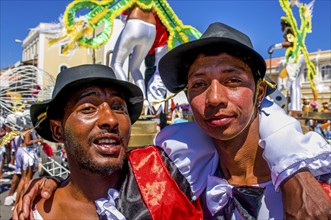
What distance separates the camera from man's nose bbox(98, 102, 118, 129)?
70.3 inches

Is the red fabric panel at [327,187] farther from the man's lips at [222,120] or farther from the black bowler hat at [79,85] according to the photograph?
the black bowler hat at [79,85]

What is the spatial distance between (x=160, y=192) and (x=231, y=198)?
1.14ft

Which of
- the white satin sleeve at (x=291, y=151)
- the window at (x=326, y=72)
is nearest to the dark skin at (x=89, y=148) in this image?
the white satin sleeve at (x=291, y=151)

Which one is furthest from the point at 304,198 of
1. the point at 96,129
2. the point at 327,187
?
the point at 96,129

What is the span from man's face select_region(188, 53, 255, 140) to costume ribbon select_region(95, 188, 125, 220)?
59 centimetres

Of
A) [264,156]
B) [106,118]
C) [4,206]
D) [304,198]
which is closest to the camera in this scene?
[304,198]

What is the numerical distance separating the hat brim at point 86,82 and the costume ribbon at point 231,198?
2.19 ft

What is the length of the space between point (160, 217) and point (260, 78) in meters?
0.85

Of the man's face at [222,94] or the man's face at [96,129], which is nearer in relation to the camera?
the man's face at [222,94]

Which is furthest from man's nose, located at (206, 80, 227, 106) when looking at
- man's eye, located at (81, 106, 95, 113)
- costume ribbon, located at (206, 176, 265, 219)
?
man's eye, located at (81, 106, 95, 113)

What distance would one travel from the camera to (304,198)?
53.1 inches

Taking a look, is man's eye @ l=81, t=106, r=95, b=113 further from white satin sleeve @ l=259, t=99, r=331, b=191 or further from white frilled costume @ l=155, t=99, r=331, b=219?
white satin sleeve @ l=259, t=99, r=331, b=191

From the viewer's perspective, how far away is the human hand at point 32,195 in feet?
5.90

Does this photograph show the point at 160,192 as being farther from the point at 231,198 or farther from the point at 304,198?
the point at 304,198
